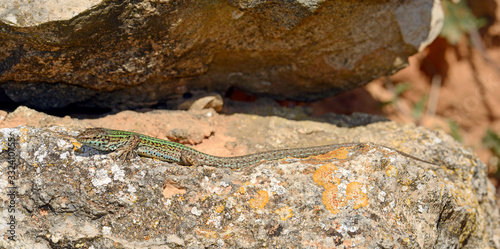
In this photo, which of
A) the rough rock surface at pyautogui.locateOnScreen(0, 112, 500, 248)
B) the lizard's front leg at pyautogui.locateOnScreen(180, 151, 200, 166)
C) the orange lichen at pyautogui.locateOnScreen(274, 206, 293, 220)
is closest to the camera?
the rough rock surface at pyautogui.locateOnScreen(0, 112, 500, 248)

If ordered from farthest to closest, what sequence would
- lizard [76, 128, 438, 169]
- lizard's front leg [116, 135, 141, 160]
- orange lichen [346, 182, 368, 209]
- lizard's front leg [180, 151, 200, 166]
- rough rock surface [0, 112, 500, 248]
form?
lizard's front leg [180, 151, 200, 166] < lizard [76, 128, 438, 169] < lizard's front leg [116, 135, 141, 160] < orange lichen [346, 182, 368, 209] < rough rock surface [0, 112, 500, 248]

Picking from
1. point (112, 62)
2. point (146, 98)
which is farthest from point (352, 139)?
point (112, 62)

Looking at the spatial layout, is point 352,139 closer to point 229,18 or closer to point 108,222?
point 229,18

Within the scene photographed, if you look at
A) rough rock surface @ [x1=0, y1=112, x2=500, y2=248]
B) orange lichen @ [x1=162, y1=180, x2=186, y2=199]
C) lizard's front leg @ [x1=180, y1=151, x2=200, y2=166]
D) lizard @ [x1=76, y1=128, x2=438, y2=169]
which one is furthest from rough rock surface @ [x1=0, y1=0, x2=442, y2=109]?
orange lichen @ [x1=162, y1=180, x2=186, y2=199]

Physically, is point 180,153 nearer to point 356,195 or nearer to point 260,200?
point 260,200

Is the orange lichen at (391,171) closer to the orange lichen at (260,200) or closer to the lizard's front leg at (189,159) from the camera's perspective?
the orange lichen at (260,200)

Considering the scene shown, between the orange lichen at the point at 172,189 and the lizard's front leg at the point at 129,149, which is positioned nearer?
the orange lichen at the point at 172,189

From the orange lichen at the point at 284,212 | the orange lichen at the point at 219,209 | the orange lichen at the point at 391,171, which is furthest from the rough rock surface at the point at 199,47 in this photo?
the orange lichen at the point at 284,212

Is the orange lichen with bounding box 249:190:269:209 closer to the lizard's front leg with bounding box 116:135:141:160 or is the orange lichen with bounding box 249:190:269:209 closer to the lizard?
the lizard
